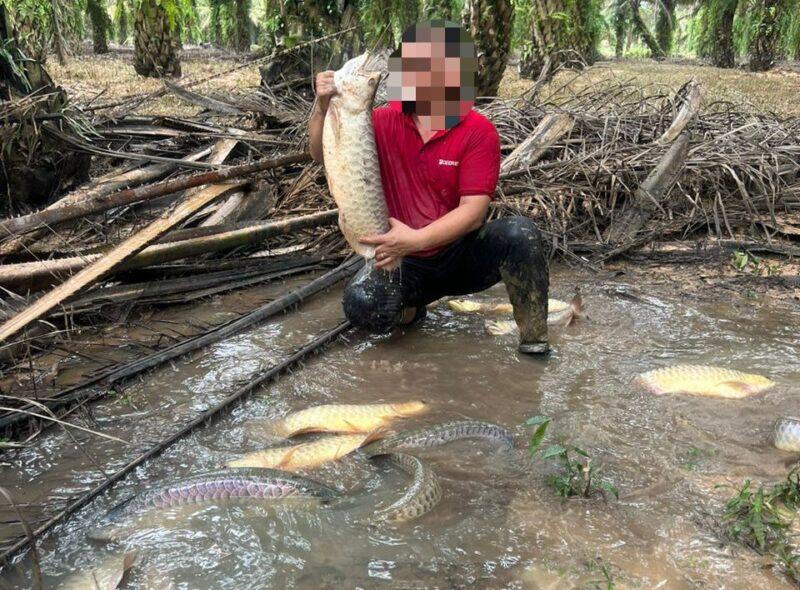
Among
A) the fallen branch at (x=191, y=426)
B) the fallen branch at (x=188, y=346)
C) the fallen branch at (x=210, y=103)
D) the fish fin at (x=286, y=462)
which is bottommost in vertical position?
the fish fin at (x=286, y=462)

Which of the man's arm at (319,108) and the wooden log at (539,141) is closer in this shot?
the man's arm at (319,108)

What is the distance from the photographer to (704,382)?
140 inches

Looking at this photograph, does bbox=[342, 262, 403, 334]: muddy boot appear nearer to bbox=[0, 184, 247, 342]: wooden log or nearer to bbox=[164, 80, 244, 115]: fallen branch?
bbox=[0, 184, 247, 342]: wooden log

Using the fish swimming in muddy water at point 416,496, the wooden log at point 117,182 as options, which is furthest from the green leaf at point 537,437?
the wooden log at point 117,182

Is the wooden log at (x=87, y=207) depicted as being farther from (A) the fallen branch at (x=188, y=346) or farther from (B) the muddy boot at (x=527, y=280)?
(B) the muddy boot at (x=527, y=280)

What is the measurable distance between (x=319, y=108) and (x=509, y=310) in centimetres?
230

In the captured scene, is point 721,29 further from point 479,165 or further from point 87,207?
A: point 87,207

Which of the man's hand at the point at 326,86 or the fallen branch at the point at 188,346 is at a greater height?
the man's hand at the point at 326,86

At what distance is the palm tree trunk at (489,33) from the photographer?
1069 cm

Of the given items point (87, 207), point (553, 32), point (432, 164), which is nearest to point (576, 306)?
point (432, 164)

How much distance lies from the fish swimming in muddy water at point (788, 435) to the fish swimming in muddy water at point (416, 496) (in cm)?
155

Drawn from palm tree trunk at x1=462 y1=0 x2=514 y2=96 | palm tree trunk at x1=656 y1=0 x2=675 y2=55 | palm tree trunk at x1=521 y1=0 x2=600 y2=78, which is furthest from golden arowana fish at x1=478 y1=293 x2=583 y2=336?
palm tree trunk at x1=656 y1=0 x2=675 y2=55

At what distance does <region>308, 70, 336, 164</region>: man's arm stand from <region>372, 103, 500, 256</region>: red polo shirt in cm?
32

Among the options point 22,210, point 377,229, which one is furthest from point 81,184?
point 377,229
